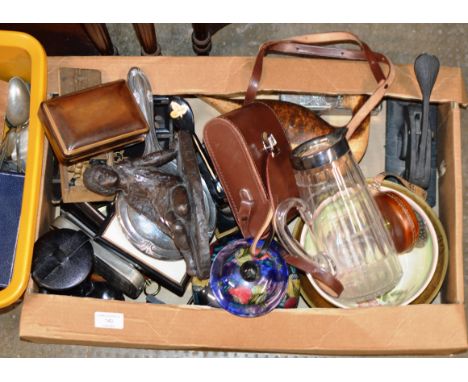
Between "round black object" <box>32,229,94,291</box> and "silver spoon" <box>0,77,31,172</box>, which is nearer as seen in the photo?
"round black object" <box>32,229,94,291</box>

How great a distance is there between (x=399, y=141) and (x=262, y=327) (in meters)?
0.49

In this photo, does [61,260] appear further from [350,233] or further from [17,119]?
[350,233]

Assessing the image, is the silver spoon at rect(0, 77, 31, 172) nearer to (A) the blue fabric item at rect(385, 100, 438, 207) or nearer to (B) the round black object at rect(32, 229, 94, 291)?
(B) the round black object at rect(32, 229, 94, 291)

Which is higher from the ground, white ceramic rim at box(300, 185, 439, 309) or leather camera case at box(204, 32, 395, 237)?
leather camera case at box(204, 32, 395, 237)

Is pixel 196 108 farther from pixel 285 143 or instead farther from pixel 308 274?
pixel 308 274

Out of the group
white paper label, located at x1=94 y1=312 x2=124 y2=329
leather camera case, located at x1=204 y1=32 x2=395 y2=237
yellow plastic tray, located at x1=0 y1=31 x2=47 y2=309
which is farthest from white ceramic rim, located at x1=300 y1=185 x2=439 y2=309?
yellow plastic tray, located at x1=0 y1=31 x2=47 y2=309

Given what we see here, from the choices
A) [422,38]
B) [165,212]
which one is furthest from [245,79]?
[422,38]

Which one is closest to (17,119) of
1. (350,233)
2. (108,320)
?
(108,320)

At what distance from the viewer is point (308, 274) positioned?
1090mm

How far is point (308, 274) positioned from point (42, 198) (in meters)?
0.52

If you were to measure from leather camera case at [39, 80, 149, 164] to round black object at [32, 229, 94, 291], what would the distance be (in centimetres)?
15

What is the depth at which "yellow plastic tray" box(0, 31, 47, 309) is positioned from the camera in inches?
41.5

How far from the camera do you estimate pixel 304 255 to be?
3.30 feet

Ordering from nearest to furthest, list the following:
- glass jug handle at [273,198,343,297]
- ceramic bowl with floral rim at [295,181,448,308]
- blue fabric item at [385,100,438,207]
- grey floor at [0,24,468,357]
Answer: glass jug handle at [273,198,343,297] < ceramic bowl with floral rim at [295,181,448,308] < blue fabric item at [385,100,438,207] < grey floor at [0,24,468,357]
